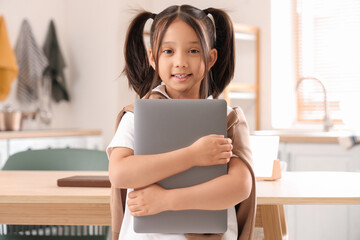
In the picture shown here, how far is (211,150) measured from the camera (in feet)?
3.04

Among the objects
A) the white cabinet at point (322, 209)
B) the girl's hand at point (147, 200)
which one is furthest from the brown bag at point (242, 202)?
the white cabinet at point (322, 209)

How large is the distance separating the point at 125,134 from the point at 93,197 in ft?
0.83

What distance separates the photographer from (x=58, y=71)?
12.9 ft

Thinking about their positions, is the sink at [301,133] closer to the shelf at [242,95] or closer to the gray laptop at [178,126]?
the shelf at [242,95]

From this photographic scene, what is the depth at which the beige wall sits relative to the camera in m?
3.95

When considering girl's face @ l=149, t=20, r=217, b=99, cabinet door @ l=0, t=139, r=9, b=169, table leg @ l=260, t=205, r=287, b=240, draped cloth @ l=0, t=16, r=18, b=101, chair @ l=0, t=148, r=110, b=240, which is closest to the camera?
girl's face @ l=149, t=20, r=217, b=99

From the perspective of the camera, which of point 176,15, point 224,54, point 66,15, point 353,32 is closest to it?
point 176,15

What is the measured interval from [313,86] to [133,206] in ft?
Answer: 10.8

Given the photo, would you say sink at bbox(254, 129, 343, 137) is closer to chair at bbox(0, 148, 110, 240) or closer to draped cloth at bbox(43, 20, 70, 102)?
Answer: chair at bbox(0, 148, 110, 240)

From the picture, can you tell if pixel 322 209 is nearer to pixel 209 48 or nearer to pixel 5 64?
pixel 209 48

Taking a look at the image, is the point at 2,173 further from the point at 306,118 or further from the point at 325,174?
the point at 306,118

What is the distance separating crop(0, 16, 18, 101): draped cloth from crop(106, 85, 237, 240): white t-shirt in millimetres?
2656

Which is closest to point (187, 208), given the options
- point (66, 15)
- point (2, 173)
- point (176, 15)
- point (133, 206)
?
point (133, 206)

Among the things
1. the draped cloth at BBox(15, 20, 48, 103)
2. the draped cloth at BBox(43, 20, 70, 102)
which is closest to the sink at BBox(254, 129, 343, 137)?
the draped cloth at BBox(43, 20, 70, 102)
